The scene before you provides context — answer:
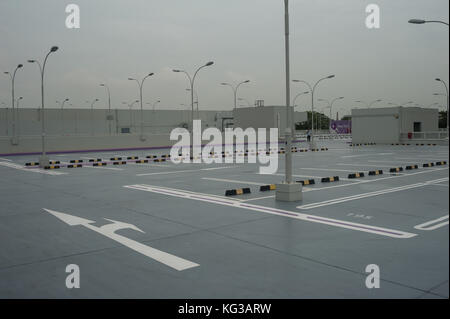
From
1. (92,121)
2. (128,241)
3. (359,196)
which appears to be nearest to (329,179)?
(359,196)

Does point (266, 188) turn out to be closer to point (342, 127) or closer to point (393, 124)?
point (393, 124)

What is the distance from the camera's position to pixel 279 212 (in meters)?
10.5

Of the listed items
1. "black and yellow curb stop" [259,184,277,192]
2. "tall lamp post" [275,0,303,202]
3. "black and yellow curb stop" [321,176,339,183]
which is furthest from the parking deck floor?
"black and yellow curb stop" [321,176,339,183]

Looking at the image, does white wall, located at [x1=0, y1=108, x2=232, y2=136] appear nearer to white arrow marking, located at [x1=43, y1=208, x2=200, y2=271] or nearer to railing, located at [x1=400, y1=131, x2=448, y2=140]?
railing, located at [x1=400, y1=131, x2=448, y2=140]

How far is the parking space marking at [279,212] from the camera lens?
8315 millimetres

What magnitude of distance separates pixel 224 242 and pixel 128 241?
1781mm

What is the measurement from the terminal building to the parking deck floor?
117 ft

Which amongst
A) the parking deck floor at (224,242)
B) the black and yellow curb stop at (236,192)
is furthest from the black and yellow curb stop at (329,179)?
the black and yellow curb stop at (236,192)

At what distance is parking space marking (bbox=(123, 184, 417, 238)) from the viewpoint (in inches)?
327

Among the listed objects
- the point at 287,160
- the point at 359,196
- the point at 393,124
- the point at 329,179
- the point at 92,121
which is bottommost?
the point at 359,196

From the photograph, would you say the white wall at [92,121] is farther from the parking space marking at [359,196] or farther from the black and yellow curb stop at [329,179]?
the parking space marking at [359,196]

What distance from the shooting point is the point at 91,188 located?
15.3m

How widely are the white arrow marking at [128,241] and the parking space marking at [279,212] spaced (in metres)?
3.43
